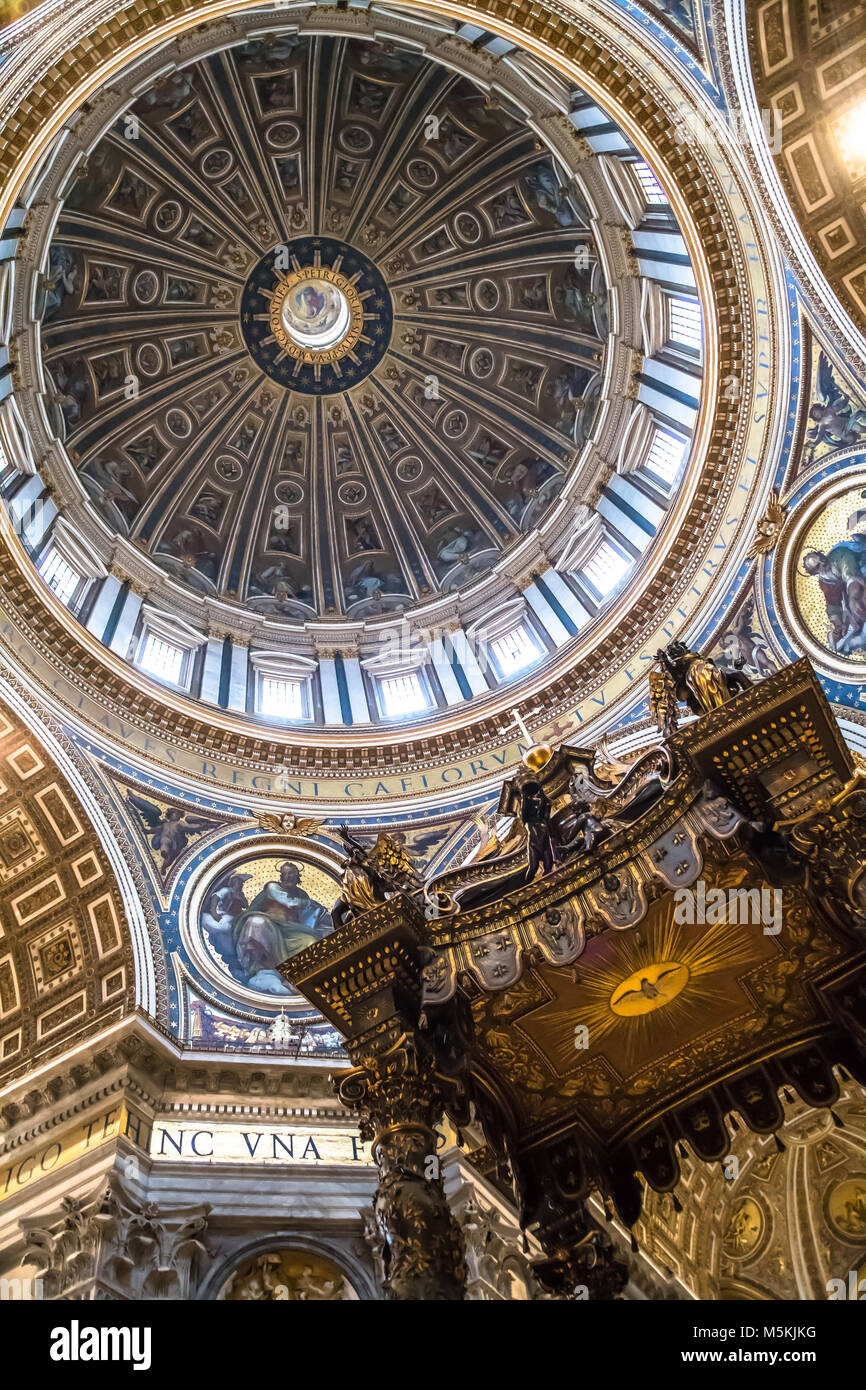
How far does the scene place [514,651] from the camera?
815 inches

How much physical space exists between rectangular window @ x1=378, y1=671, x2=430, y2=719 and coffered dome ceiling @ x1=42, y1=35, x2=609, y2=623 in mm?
2210

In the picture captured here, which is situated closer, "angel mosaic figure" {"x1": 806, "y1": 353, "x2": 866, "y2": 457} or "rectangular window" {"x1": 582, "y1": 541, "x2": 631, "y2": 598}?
"angel mosaic figure" {"x1": 806, "y1": 353, "x2": 866, "y2": 457}

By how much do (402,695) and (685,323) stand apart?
7.68 metres

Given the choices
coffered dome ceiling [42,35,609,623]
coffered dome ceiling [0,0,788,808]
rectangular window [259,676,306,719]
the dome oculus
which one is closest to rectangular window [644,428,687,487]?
coffered dome ceiling [0,0,788,808]

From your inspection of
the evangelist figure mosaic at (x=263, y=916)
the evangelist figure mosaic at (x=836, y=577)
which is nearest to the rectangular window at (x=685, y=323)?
the evangelist figure mosaic at (x=836, y=577)

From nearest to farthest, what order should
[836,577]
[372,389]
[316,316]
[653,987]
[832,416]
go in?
[653,987] < [832,416] < [836,577] < [316,316] < [372,389]

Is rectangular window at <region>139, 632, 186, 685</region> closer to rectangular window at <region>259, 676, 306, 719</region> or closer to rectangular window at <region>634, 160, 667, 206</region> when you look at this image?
rectangular window at <region>259, 676, 306, 719</region>

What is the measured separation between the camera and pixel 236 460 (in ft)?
79.4

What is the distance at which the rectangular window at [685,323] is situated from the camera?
18.3m

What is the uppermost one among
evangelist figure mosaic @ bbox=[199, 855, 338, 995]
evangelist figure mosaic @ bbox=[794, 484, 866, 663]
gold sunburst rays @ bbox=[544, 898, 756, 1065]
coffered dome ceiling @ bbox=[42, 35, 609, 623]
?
coffered dome ceiling @ bbox=[42, 35, 609, 623]

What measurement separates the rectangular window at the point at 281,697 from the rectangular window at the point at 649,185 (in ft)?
31.8

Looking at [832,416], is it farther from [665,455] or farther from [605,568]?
[605,568]

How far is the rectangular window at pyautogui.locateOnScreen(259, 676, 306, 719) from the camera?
66.2ft

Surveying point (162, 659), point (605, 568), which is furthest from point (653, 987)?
point (162, 659)
